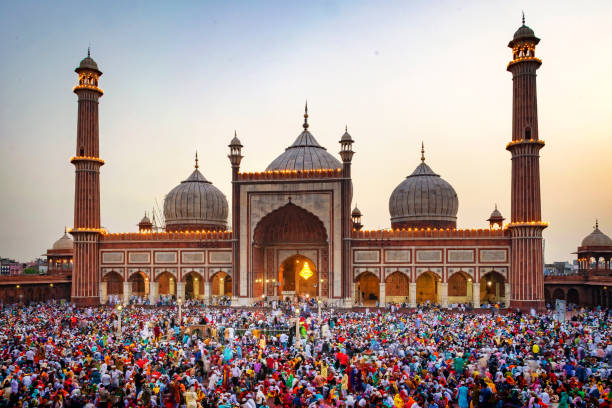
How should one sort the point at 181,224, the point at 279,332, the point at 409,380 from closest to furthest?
the point at 409,380 → the point at 279,332 → the point at 181,224

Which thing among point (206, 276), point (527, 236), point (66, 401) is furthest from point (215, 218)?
point (66, 401)

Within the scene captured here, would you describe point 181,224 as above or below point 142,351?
above

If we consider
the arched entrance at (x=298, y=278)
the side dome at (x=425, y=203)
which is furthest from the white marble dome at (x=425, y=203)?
the arched entrance at (x=298, y=278)

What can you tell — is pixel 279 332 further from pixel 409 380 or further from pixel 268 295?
pixel 268 295

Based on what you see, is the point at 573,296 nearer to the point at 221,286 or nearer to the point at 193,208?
the point at 221,286

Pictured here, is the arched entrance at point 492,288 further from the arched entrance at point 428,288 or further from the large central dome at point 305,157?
the large central dome at point 305,157

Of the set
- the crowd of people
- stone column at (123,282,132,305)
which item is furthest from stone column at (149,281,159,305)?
the crowd of people

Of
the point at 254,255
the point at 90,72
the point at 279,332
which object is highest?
the point at 90,72

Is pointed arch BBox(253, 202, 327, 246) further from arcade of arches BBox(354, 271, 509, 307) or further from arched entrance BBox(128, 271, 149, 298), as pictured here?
arched entrance BBox(128, 271, 149, 298)
